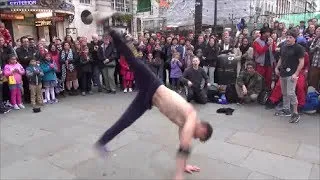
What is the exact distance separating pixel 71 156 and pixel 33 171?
2.00 feet

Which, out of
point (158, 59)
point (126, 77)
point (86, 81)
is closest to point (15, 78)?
point (86, 81)

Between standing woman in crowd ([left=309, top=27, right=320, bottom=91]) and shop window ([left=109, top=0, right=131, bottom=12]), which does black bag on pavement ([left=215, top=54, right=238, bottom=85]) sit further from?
shop window ([left=109, top=0, right=131, bottom=12])

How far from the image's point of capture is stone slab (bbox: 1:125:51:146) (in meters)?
5.46

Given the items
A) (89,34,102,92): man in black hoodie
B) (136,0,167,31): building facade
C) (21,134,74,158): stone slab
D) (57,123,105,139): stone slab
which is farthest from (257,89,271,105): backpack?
(136,0,167,31): building facade

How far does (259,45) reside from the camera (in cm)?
Result: 814

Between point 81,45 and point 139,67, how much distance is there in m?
5.74

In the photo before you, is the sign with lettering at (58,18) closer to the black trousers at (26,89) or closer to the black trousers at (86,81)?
the black trousers at (86,81)

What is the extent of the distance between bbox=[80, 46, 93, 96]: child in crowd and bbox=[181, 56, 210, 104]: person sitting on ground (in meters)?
2.79

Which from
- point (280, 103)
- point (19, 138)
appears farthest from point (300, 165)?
point (19, 138)

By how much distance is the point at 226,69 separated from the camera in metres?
8.89

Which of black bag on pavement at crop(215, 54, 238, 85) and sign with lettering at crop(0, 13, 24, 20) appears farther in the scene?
sign with lettering at crop(0, 13, 24, 20)

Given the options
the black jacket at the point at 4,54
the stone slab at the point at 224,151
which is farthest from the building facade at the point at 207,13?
the stone slab at the point at 224,151

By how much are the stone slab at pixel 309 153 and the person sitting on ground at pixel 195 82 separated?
127 inches

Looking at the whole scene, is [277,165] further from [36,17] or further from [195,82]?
[36,17]
